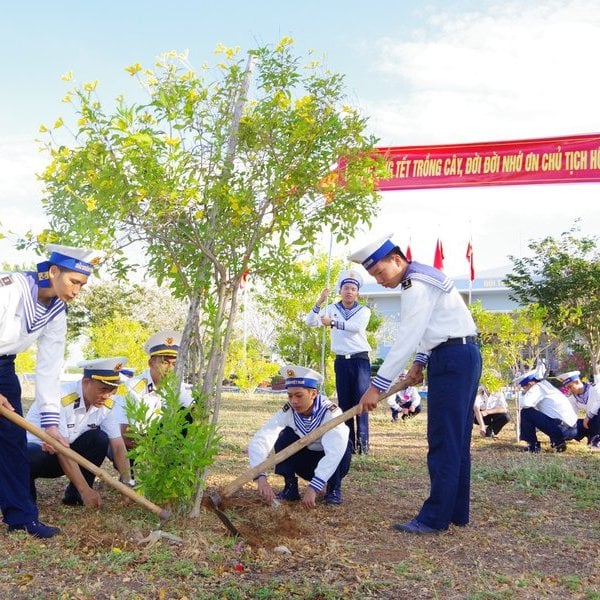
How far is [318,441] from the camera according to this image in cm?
503

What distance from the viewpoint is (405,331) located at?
13.5 feet

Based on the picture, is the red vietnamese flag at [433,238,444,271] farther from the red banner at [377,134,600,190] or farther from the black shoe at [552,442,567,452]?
the black shoe at [552,442,567,452]

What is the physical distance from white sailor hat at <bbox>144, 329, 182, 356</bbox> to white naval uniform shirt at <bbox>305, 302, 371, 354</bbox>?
249cm

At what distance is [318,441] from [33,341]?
2092mm

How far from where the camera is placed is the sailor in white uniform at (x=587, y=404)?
8508mm

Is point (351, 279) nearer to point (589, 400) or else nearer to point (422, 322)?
point (422, 322)

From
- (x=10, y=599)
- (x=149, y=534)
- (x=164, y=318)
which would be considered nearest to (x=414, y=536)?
(x=149, y=534)

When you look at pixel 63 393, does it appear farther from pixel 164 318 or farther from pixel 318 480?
pixel 164 318

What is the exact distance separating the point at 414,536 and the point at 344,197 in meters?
2.12

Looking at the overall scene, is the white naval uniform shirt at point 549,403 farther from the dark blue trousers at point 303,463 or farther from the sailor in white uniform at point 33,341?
the sailor in white uniform at point 33,341

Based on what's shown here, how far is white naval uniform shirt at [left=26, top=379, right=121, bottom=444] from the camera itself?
15.5ft

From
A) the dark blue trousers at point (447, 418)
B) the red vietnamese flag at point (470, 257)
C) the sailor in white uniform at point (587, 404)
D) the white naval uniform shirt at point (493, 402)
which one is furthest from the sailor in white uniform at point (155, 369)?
the red vietnamese flag at point (470, 257)

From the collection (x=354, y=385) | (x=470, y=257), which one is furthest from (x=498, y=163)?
(x=354, y=385)

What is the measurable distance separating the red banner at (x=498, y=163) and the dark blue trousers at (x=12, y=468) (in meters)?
8.96
